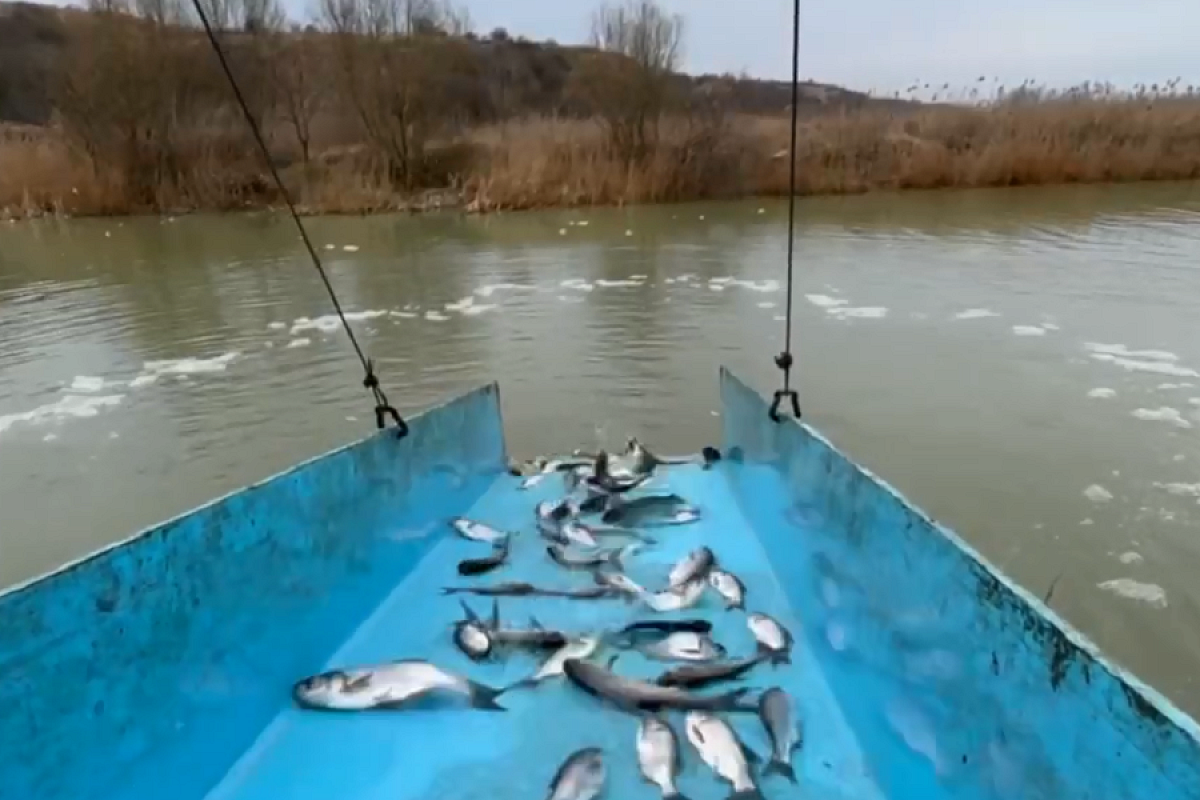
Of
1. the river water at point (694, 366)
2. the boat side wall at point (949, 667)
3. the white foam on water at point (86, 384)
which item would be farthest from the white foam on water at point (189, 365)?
the boat side wall at point (949, 667)

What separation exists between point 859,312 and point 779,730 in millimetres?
7380

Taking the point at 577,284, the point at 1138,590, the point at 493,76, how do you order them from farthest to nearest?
the point at 493,76, the point at 577,284, the point at 1138,590

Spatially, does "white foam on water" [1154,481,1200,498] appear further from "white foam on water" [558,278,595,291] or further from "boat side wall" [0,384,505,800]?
"white foam on water" [558,278,595,291]

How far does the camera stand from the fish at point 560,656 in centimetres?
268

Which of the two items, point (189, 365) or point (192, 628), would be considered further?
point (189, 365)

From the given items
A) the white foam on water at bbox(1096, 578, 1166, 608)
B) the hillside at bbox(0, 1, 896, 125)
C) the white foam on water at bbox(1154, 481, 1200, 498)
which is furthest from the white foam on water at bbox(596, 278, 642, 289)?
the hillside at bbox(0, 1, 896, 125)

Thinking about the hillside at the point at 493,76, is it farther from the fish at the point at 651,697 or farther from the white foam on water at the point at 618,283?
the fish at the point at 651,697

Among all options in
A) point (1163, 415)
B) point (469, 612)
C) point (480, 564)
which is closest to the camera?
point (469, 612)

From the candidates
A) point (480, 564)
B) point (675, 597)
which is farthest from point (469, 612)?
point (675, 597)

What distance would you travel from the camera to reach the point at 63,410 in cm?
703

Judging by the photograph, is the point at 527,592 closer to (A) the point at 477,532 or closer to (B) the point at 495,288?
(A) the point at 477,532

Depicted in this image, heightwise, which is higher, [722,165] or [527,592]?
[722,165]

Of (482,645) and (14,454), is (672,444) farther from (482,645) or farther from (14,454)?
(14,454)

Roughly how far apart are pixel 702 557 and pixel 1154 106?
22.4 m
